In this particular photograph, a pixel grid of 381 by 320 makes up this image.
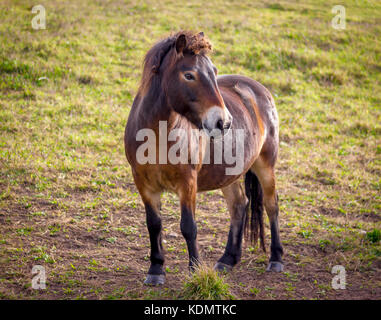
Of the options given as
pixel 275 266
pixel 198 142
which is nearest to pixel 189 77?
pixel 198 142

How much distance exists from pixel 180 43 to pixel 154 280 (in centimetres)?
253

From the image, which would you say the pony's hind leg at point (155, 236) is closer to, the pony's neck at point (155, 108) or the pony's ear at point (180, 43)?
the pony's neck at point (155, 108)

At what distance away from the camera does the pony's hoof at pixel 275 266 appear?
17.1 ft

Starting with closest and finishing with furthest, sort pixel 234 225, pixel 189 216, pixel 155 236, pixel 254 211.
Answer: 1. pixel 189 216
2. pixel 155 236
3. pixel 234 225
4. pixel 254 211

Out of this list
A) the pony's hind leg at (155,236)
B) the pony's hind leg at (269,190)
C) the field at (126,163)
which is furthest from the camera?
the pony's hind leg at (269,190)

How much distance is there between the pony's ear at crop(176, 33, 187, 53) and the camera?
3924mm

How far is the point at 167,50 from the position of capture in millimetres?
4133

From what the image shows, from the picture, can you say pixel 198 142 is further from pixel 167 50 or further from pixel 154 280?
pixel 154 280

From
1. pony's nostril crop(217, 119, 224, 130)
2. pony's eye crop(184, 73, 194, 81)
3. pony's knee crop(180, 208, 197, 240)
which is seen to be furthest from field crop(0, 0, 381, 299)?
pony's eye crop(184, 73, 194, 81)

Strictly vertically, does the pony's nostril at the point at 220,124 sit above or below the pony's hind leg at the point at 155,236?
above

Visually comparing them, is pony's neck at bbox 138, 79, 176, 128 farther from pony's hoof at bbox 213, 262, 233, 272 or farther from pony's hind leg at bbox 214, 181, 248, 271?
pony's hoof at bbox 213, 262, 233, 272

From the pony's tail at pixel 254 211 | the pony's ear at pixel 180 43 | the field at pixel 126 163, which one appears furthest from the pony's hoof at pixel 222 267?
the pony's ear at pixel 180 43

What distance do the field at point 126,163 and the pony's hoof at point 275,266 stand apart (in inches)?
4.5

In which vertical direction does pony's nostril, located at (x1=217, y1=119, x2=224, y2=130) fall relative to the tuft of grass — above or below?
above
